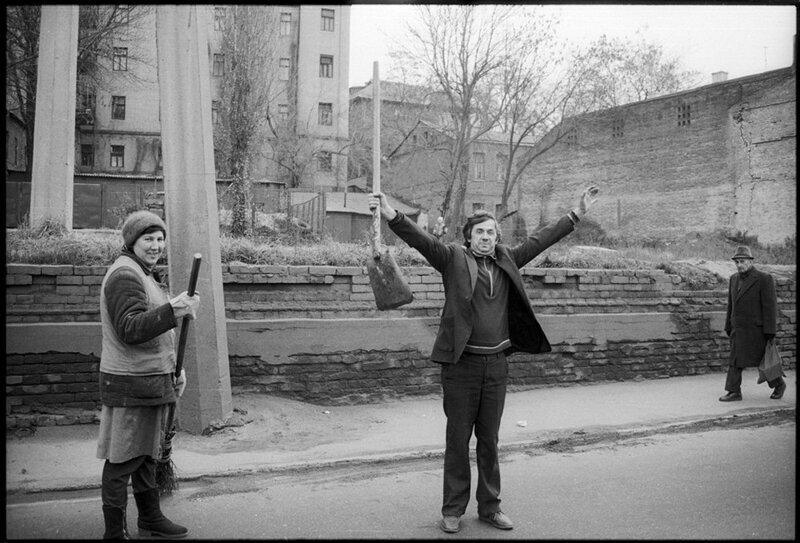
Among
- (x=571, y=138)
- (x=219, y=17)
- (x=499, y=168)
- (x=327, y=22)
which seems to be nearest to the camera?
(x=219, y=17)

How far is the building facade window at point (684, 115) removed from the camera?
2708 cm

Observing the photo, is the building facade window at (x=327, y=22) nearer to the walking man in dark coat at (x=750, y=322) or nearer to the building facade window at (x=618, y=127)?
the building facade window at (x=618, y=127)

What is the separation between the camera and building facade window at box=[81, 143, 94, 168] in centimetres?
3534

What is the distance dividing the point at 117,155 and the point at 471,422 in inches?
1412

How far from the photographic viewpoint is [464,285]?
4.20 meters

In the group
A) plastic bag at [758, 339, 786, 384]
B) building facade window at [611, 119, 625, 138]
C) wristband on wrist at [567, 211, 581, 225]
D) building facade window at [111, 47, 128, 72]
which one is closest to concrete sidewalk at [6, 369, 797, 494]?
plastic bag at [758, 339, 786, 384]

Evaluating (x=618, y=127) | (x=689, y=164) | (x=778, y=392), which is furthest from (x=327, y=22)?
(x=778, y=392)

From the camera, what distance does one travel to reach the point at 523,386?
28.2 ft

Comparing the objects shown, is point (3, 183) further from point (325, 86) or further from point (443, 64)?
point (325, 86)

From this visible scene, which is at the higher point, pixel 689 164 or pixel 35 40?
pixel 35 40

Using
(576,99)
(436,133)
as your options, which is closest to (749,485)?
(576,99)

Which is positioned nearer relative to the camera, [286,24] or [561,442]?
[561,442]

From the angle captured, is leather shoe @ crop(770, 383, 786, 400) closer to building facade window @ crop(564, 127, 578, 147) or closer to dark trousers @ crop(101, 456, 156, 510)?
dark trousers @ crop(101, 456, 156, 510)

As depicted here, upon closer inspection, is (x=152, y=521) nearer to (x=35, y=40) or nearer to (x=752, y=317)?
(x=752, y=317)
